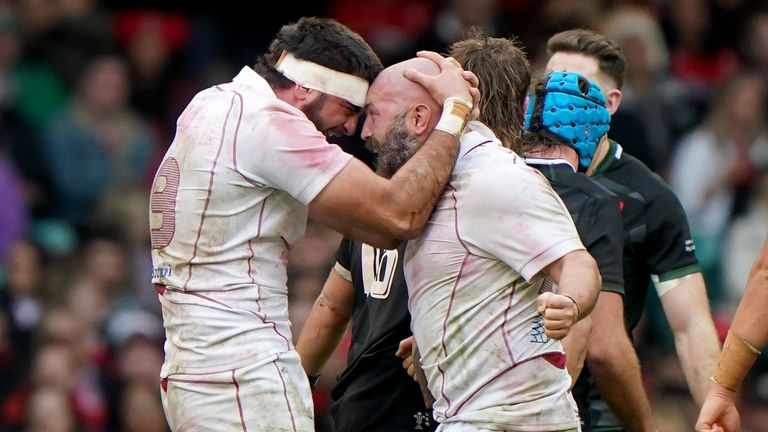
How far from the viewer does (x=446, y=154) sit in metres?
4.42

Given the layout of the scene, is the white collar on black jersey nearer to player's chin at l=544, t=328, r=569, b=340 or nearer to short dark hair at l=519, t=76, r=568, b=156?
short dark hair at l=519, t=76, r=568, b=156

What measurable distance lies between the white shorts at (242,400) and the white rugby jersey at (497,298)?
463 millimetres

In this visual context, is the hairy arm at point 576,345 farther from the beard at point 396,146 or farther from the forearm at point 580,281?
the beard at point 396,146

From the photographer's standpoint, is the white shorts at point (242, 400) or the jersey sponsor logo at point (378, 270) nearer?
the white shorts at point (242, 400)

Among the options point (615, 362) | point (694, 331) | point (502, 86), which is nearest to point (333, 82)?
point (502, 86)

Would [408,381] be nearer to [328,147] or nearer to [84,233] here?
[328,147]

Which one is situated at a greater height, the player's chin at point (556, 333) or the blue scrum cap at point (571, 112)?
the blue scrum cap at point (571, 112)

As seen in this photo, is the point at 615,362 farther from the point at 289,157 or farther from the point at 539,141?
the point at 289,157

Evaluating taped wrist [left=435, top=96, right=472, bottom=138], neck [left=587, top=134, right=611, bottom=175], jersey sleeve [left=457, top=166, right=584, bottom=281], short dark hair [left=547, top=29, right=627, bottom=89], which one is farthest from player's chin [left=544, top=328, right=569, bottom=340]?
short dark hair [left=547, top=29, right=627, bottom=89]

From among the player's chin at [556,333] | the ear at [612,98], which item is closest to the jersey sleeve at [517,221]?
the player's chin at [556,333]

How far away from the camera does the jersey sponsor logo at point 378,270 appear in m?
5.03

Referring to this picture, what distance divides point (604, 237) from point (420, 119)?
2.79 feet

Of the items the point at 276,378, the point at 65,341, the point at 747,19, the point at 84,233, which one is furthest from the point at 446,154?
the point at 747,19

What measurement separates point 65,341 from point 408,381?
14.4 ft
